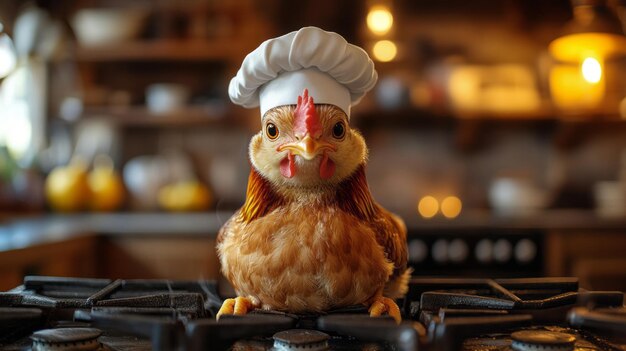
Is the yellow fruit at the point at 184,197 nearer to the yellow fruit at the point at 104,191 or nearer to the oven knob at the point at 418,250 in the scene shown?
the yellow fruit at the point at 104,191

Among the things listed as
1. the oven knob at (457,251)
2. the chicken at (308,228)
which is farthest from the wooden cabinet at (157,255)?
the chicken at (308,228)

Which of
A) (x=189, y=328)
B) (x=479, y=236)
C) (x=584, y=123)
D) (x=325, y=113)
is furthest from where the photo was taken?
(x=584, y=123)

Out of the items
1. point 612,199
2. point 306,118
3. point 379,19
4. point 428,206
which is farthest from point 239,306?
point 612,199

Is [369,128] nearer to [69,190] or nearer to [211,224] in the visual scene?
[211,224]

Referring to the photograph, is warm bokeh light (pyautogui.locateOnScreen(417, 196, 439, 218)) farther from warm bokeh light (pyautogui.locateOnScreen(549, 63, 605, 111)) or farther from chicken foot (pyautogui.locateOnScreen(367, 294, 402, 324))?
chicken foot (pyautogui.locateOnScreen(367, 294, 402, 324))

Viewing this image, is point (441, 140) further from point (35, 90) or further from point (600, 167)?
point (35, 90)

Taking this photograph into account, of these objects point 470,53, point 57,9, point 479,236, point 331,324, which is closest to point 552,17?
point 470,53
